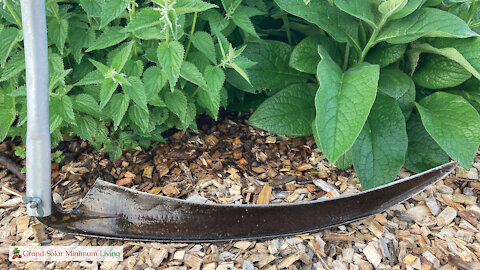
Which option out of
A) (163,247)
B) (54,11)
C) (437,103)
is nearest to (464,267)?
(437,103)

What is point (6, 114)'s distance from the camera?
4.79 feet

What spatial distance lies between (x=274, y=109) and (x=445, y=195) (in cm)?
69

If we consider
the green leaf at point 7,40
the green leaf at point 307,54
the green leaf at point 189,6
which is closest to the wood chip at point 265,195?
the green leaf at point 307,54

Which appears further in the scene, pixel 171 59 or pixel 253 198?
pixel 253 198

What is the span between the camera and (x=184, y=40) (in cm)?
150

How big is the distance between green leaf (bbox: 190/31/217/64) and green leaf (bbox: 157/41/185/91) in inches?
5.0

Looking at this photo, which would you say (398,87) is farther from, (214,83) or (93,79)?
(93,79)

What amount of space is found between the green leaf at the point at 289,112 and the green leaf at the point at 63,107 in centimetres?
62

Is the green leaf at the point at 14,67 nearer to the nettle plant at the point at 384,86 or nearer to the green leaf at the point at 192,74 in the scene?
the green leaf at the point at 192,74

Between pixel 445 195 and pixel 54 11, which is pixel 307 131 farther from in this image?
pixel 54 11

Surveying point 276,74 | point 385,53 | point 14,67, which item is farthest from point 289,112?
point 14,67

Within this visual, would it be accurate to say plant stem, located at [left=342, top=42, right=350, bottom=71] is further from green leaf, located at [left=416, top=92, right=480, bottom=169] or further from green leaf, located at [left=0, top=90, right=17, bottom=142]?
green leaf, located at [left=0, top=90, right=17, bottom=142]

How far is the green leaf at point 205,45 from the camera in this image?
4.45 feet
